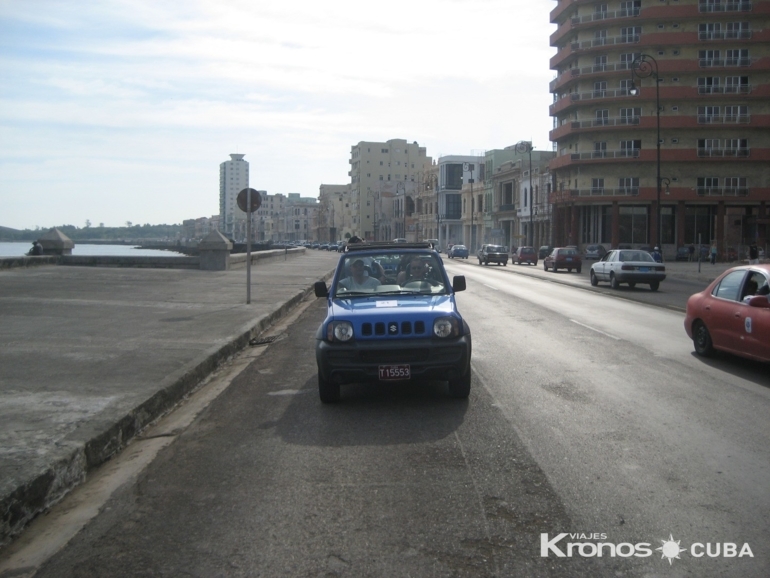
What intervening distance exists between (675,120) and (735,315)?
6383 centimetres

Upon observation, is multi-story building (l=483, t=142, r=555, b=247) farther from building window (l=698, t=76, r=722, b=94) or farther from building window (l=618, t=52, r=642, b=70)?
building window (l=698, t=76, r=722, b=94)

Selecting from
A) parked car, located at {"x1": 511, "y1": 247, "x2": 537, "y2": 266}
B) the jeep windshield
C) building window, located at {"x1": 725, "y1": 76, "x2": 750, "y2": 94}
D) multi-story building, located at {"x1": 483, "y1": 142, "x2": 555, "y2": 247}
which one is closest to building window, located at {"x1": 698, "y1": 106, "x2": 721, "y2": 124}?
building window, located at {"x1": 725, "y1": 76, "x2": 750, "y2": 94}

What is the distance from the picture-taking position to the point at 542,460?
6.06 meters

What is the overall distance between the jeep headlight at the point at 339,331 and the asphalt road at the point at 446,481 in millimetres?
774

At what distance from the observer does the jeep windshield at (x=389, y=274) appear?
30.3 ft

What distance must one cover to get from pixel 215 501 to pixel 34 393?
372 cm

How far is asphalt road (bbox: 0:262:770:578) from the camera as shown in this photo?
4285mm

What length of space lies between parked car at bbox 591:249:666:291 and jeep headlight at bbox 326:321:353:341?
73.2 feet

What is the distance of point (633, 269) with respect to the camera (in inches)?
1118

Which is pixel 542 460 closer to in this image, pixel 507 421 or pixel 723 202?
pixel 507 421

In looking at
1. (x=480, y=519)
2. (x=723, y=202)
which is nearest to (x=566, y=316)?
(x=480, y=519)

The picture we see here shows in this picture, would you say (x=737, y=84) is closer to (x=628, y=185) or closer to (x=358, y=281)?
(x=628, y=185)

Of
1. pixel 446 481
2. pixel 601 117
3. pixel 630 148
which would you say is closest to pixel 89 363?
pixel 446 481

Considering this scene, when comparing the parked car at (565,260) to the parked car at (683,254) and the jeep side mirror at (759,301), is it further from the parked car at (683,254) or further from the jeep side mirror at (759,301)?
the jeep side mirror at (759,301)
